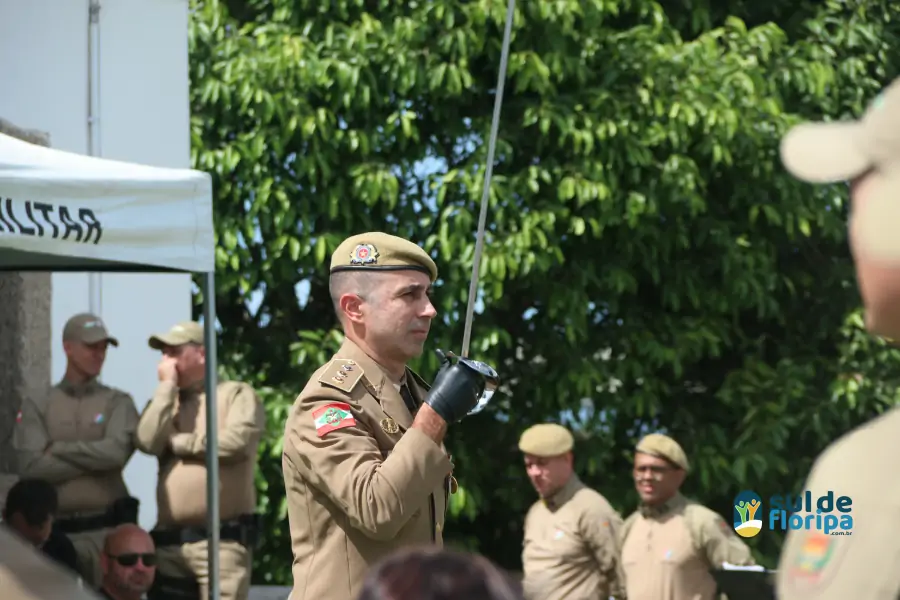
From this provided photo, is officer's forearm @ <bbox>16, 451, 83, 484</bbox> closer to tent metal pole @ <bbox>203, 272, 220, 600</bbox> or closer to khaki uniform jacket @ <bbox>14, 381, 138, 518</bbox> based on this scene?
khaki uniform jacket @ <bbox>14, 381, 138, 518</bbox>

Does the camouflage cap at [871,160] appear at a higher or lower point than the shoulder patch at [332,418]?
higher

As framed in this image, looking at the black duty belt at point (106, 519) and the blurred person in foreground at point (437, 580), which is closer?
the blurred person in foreground at point (437, 580)

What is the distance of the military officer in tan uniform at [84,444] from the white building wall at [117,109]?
1.11 metres

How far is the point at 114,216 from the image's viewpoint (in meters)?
5.05

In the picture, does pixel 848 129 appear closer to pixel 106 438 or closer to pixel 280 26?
pixel 106 438

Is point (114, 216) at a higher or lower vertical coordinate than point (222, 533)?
higher

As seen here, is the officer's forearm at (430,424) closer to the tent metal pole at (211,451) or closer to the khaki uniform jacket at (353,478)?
the khaki uniform jacket at (353,478)

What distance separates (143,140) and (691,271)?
144 inches

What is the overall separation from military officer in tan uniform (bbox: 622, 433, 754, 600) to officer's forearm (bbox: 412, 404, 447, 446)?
3.26m

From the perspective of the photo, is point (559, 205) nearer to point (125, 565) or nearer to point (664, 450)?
point (664, 450)

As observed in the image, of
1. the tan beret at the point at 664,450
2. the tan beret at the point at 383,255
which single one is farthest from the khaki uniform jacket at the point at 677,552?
the tan beret at the point at 383,255

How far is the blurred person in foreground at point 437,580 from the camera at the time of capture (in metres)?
1.29

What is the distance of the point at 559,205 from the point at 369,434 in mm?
6358

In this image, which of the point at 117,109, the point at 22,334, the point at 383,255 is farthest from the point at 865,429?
the point at 117,109
